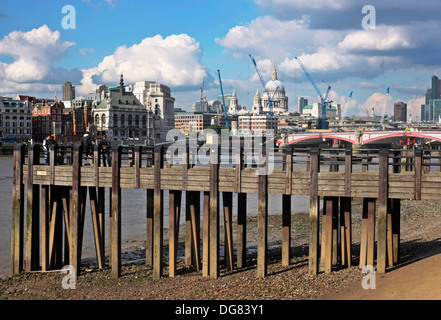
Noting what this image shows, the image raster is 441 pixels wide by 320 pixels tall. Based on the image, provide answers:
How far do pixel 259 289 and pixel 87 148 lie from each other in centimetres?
780

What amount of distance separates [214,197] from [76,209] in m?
4.42

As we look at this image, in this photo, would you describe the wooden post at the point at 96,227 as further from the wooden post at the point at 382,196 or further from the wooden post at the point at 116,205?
the wooden post at the point at 382,196

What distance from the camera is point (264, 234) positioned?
14828 mm

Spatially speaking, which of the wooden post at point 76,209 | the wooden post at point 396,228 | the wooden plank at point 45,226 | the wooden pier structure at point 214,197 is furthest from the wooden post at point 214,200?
the wooden post at point 396,228

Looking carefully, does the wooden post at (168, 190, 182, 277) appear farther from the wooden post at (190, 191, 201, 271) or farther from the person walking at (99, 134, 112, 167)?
the person walking at (99, 134, 112, 167)

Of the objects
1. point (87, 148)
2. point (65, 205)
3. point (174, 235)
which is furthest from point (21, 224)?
point (174, 235)

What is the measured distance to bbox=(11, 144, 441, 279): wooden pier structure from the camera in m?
14.2

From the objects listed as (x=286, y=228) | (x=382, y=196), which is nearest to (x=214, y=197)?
(x=286, y=228)

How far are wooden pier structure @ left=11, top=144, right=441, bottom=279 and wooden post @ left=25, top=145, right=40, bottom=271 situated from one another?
3 centimetres

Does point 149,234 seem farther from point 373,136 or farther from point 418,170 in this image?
point 373,136

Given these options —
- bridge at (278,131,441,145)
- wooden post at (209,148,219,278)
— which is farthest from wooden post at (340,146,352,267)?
bridge at (278,131,441,145)

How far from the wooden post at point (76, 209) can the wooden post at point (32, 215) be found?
1.36 m

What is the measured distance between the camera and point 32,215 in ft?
55.1

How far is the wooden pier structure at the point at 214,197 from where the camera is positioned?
14250 mm
